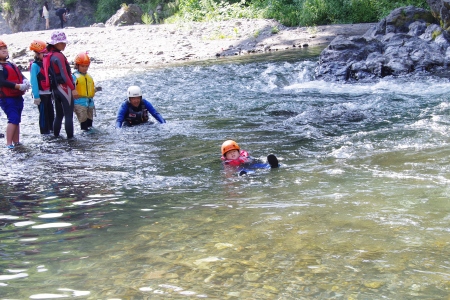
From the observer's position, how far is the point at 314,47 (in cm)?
2406

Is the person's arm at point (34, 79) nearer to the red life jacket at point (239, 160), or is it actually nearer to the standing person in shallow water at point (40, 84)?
the standing person in shallow water at point (40, 84)

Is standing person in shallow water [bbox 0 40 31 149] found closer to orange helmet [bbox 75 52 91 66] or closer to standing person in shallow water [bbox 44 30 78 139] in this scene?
standing person in shallow water [bbox 44 30 78 139]

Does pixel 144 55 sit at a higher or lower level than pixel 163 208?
higher

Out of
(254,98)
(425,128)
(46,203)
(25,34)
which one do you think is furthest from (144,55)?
(46,203)

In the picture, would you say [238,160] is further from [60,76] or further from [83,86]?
[83,86]

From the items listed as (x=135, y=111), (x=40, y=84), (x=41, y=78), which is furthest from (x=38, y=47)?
(x=135, y=111)

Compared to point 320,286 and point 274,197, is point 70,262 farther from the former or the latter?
point 274,197

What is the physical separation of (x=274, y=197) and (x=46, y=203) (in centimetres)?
249

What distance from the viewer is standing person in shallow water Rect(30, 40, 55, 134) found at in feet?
31.2

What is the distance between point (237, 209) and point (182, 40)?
75.3ft

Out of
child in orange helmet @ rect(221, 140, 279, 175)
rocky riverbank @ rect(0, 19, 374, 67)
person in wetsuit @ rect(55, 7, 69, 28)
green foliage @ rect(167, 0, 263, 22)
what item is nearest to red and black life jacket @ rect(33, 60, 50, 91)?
child in orange helmet @ rect(221, 140, 279, 175)

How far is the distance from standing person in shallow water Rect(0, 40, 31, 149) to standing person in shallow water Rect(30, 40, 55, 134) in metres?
0.29

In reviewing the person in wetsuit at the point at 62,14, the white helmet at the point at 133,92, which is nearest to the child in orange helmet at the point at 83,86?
the white helmet at the point at 133,92

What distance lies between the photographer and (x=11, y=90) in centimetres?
911
